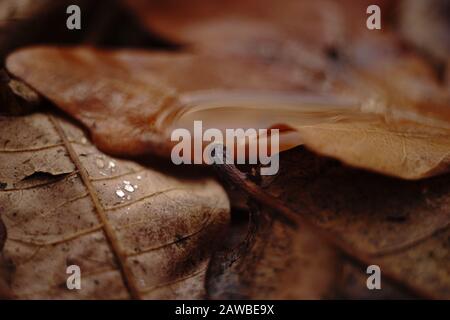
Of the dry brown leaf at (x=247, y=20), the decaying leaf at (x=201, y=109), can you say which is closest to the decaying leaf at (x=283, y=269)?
the decaying leaf at (x=201, y=109)

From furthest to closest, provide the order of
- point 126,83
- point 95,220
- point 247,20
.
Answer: point 247,20 → point 126,83 → point 95,220

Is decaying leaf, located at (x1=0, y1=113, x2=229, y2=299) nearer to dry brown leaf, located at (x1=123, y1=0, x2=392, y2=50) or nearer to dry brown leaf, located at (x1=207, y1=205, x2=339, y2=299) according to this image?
dry brown leaf, located at (x1=207, y1=205, x2=339, y2=299)

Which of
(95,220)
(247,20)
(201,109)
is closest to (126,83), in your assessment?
(201,109)

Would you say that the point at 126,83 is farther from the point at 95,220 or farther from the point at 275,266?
the point at 275,266

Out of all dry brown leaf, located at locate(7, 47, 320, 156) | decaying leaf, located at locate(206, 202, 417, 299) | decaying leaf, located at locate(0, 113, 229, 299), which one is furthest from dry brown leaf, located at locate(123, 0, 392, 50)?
decaying leaf, located at locate(206, 202, 417, 299)

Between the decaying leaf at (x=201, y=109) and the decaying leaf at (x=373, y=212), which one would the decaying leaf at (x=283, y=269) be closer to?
the decaying leaf at (x=373, y=212)

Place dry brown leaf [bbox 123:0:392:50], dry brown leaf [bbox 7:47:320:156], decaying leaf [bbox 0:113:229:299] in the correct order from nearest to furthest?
decaying leaf [bbox 0:113:229:299] → dry brown leaf [bbox 7:47:320:156] → dry brown leaf [bbox 123:0:392:50]
